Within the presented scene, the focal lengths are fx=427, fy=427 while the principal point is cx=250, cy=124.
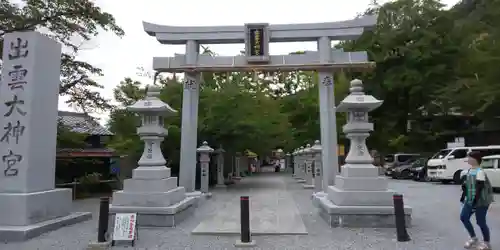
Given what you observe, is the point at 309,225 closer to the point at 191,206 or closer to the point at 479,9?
the point at 191,206

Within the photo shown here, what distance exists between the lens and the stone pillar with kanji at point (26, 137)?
29.6 ft

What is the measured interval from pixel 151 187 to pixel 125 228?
2.38 m

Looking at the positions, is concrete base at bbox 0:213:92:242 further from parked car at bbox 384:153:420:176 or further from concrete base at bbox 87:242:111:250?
parked car at bbox 384:153:420:176

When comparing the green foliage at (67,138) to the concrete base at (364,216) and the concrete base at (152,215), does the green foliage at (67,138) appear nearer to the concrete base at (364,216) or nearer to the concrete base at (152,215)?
the concrete base at (152,215)

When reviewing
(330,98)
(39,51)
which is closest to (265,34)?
(330,98)

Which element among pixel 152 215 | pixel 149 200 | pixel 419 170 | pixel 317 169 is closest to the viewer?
pixel 152 215

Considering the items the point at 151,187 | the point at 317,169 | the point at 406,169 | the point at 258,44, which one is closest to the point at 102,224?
the point at 151,187

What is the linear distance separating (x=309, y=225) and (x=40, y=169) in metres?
6.43

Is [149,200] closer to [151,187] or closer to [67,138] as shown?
[151,187]

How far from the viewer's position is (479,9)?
28984 mm

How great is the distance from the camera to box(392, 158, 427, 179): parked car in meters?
28.3

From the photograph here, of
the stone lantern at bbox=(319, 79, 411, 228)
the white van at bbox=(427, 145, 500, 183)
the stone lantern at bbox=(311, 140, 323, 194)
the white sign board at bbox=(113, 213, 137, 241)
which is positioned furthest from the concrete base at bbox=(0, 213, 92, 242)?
the white van at bbox=(427, 145, 500, 183)

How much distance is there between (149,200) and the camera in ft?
33.3

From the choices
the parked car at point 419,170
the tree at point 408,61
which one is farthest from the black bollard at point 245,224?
the tree at point 408,61
